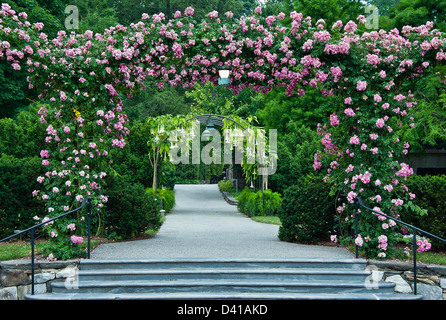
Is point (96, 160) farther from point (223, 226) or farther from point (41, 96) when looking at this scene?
point (223, 226)

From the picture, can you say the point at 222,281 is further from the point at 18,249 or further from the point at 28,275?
the point at 18,249

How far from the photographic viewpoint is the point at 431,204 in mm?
8836

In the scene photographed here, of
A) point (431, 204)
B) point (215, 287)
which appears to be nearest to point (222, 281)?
point (215, 287)

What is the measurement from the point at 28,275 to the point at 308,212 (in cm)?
516

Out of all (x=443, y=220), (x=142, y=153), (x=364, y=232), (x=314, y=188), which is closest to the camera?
(x=364, y=232)

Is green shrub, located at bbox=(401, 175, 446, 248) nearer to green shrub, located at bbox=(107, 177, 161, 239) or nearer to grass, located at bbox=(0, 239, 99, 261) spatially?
green shrub, located at bbox=(107, 177, 161, 239)

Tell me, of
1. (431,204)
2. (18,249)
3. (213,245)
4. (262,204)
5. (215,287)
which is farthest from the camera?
(262,204)

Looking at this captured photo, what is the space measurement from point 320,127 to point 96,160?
4178 mm

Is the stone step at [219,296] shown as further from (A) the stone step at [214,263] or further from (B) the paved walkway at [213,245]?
(B) the paved walkway at [213,245]

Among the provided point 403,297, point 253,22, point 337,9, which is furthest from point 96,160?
point 337,9

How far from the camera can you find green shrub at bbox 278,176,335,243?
9320 mm

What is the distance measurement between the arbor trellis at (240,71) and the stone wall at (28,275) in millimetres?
1194

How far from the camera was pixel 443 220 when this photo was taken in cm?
862

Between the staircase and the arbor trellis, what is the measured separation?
3.40 ft
